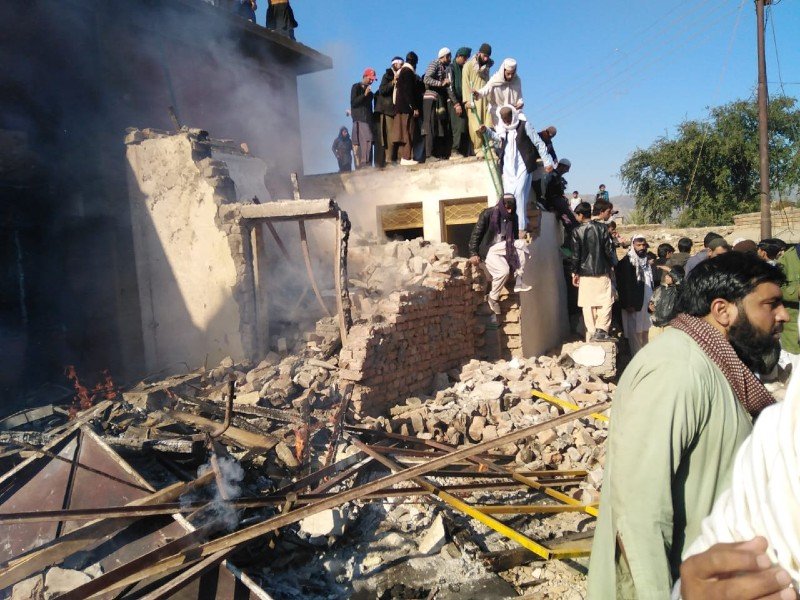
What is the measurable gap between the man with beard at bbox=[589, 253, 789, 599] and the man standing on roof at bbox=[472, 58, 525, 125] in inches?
326

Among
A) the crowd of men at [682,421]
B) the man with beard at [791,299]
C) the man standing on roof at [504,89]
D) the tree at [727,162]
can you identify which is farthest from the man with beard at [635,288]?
the tree at [727,162]

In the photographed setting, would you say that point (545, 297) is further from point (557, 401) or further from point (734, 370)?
Answer: point (734, 370)

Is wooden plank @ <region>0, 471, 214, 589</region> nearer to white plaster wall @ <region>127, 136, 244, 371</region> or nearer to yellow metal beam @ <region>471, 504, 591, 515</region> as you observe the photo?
yellow metal beam @ <region>471, 504, 591, 515</region>

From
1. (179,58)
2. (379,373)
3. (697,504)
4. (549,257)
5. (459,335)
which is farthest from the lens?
(179,58)

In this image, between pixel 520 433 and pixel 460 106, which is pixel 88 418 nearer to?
pixel 520 433

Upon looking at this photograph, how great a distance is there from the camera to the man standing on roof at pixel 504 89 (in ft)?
30.3

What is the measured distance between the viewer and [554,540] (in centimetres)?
423

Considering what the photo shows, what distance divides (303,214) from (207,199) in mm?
2096

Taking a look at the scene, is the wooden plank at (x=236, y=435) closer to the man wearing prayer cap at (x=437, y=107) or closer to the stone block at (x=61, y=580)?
the stone block at (x=61, y=580)

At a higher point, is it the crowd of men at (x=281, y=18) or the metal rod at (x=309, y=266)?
the crowd of men at (x=281, y=18)

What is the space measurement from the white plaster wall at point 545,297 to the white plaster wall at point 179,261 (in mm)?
4553

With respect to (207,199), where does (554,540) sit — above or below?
below

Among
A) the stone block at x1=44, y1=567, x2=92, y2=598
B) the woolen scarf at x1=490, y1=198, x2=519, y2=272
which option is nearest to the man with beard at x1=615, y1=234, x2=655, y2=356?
the woolen scarf at x1=490, y1=198, x2=519, y2=272

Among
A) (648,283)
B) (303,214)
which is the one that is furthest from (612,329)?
(303,214)
